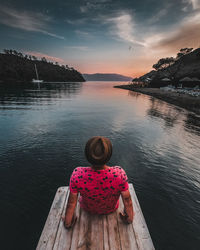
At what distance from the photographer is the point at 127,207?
6.53 ft

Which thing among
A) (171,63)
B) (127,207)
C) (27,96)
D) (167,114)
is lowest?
(27,96)

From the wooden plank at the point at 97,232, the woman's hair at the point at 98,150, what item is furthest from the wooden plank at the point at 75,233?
the woman's hair at the point at 98,150

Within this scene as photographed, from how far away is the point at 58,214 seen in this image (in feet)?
7.78

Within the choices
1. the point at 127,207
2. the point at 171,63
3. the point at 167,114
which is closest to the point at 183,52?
the point at 171,63

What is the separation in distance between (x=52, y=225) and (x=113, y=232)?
1.06m

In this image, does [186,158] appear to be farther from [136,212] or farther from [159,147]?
[136,212]

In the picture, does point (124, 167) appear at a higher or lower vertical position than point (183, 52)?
lower

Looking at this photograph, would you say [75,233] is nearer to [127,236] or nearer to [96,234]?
[96,234]

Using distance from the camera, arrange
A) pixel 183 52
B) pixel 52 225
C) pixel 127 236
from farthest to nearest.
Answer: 1. pixel 183 52
2. pixel 52 225
3. pixel 127 236

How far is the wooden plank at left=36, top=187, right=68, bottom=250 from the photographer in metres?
1.84

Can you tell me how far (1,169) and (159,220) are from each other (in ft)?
22.1

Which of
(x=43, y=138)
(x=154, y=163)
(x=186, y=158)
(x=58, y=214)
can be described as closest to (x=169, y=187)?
(x=154, y=163)

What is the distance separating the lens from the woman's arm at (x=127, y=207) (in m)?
1.84

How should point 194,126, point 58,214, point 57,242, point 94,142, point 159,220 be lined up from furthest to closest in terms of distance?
1. point 194,126
2. point 159,220
3. point 58,214
4. point 57,242
5. point 94,142
